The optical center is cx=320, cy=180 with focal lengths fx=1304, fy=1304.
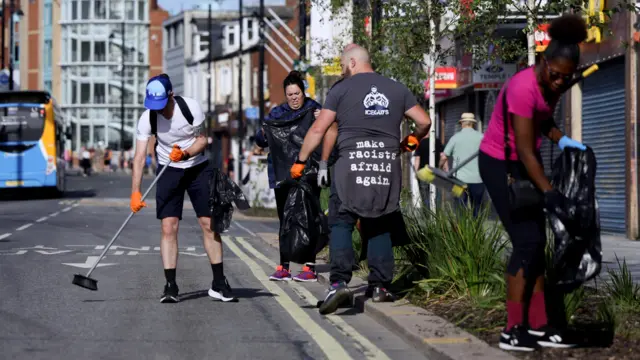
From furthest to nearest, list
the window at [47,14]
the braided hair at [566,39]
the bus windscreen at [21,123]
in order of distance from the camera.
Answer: the window at [47,14]
the bus windscreen at [21,123]
the braided hair at [566,39]

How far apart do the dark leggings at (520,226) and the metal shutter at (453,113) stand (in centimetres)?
2241

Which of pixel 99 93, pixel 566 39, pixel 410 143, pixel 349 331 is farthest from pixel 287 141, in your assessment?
pixel 99 93

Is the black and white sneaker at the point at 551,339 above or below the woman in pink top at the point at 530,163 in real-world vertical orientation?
below

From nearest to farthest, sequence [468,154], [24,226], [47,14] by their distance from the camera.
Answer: [468,154], [24,226], [47,14]

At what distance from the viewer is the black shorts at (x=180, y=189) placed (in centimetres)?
988


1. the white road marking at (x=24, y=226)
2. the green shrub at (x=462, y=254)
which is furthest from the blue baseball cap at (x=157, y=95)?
the white road marking at (x=24, y=226)

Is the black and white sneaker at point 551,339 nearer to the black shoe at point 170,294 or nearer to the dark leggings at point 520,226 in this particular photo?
the dark leggings at point 520,226

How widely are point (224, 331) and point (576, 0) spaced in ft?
19.3

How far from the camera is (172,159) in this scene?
31.7 feet

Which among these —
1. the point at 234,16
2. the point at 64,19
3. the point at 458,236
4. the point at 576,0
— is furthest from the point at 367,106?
the point at 64,19

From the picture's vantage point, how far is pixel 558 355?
6.89m

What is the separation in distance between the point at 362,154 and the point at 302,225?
215 centimetres

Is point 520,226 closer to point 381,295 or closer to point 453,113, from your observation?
point 381,295

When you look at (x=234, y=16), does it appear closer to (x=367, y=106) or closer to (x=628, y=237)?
(x=628, y=237)
